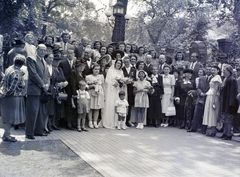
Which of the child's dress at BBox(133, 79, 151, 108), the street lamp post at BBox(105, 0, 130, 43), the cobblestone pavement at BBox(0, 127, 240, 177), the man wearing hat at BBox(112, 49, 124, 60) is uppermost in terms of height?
the street lamp post at BBox(105, 0, 130, 43)

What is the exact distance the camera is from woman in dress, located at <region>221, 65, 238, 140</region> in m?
8.02

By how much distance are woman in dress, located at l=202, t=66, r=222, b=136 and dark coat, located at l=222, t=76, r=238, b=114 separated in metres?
0.32

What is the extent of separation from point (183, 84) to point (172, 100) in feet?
2.08

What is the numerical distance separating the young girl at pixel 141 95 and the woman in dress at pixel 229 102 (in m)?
2.29

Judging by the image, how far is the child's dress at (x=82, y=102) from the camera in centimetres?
827

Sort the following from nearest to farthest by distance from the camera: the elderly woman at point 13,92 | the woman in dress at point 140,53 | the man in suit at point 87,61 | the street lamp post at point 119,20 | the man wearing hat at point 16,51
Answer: the elderly woman at point 13,92
the man wearing hat at point 16,51
the man in suit at point 87,61
the woman in dress at point 140,53
the street lamp post at point 119,20

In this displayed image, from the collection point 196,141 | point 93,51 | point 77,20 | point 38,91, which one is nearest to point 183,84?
point 196,141

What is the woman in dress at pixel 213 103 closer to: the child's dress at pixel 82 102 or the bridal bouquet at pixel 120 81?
the bridal bouquet at pixel 120 81

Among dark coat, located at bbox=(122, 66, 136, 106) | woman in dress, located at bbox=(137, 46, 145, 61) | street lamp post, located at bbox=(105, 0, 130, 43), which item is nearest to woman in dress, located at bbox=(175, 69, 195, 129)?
dark coat, located at bbox=(122, 66, 136, 106)

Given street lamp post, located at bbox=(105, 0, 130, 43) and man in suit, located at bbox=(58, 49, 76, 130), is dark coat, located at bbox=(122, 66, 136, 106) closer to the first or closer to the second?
man in suit, located at bbox=(58, 49, 76, 130)

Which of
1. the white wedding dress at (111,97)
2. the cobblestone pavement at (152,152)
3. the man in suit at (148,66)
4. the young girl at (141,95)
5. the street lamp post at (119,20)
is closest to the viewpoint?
the cobblestone pavement at (152,152)

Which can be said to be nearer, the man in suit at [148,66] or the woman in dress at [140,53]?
the man in suit at [148,66]

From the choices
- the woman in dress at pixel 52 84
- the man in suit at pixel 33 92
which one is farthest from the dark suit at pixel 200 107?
the man in suit at pixel 33 92

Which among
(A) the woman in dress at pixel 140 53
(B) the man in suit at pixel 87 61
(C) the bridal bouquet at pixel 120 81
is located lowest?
(C) the bridal bouquet at pixel 120 81
